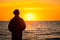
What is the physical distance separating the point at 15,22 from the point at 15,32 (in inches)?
14.1

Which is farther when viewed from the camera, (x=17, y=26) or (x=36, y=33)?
(x=36, y=33)

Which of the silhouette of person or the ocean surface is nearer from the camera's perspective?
the silhouette of person

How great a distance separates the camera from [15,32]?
10.1 m

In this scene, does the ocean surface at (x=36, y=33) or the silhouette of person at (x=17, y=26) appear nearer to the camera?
the silhouette of person at (x=17, y=26)

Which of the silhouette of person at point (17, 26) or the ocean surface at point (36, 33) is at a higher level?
the silhouette of person at point (17, 26)

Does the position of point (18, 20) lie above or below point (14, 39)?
above

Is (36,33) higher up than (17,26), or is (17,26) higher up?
(17,26)

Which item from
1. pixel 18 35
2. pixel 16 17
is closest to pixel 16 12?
pixel 16 17

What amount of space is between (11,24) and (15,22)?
0.52ft

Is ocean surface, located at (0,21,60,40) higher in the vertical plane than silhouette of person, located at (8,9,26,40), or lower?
lower

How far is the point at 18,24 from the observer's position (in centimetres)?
1009

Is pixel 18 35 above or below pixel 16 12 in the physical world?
below

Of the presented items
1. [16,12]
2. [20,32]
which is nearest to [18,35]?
[20,32]

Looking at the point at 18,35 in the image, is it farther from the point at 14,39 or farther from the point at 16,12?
the point at 16,12
